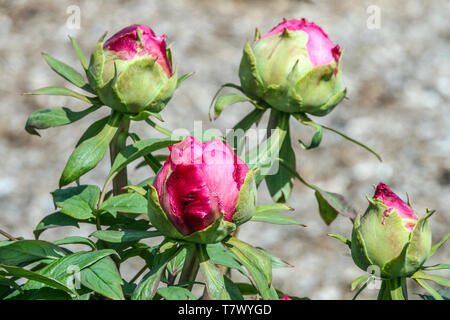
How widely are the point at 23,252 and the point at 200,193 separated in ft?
0.61

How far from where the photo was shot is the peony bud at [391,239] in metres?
0.60

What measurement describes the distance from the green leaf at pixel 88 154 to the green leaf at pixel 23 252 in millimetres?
68

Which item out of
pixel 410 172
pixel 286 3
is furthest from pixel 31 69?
pixel 410 172

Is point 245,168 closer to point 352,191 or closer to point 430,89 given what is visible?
point 352,191

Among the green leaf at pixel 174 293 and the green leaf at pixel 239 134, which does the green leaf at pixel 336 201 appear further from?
the green leaf at pixel 174 293

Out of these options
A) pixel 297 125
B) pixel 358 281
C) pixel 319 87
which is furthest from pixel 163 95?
pixel 297 125

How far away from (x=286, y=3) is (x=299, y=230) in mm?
657

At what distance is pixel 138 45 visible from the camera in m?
0.69

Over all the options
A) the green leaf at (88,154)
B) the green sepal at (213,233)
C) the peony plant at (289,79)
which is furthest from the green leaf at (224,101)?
the green sepal at (213,233)

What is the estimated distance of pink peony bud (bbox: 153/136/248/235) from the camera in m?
0.54

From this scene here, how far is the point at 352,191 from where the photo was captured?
151 cm

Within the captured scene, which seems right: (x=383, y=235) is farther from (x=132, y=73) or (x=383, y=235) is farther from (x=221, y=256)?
(x=132, y=73)

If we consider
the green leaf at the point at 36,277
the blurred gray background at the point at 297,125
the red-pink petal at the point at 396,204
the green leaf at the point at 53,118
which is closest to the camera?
the green leaf at the point at 36,277

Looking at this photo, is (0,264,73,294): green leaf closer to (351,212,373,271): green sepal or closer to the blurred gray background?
(351,212,373,271): green sepal
